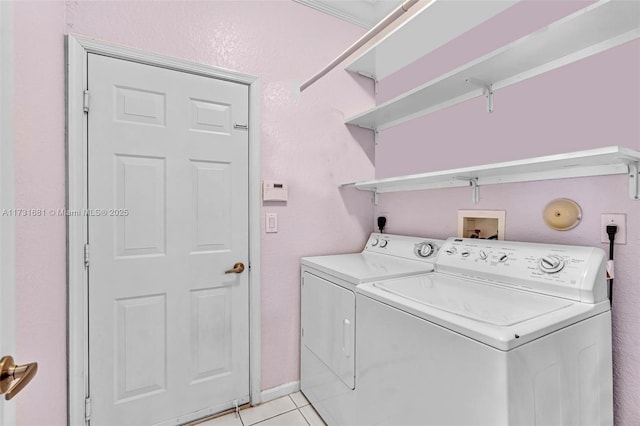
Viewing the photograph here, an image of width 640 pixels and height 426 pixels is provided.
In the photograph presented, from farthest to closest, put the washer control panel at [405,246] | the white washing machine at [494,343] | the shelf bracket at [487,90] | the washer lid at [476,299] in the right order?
the washer control panel at [405,246], the shelf bracket at [487,90], the washer lid at [476,299], the white washing machine at [494,343]

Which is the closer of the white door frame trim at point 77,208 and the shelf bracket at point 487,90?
the white door frame trim at point 77,208

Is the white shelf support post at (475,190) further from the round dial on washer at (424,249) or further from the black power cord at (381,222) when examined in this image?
the black power cord at (381,222)

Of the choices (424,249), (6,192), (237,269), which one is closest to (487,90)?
(424,249)

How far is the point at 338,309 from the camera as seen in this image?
Result: 1.61 metres

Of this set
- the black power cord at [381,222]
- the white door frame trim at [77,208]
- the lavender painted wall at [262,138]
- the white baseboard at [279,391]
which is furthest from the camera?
the black power cord at [381,222]

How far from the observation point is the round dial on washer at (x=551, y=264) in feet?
3.91

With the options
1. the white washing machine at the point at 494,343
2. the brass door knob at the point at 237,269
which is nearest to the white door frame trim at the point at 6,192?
the white washing machine at the point at 494,343

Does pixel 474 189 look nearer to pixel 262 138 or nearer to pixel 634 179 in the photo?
pixel 634 179

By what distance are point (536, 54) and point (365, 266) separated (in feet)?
4.38

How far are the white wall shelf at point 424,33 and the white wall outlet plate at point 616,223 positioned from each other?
1.20 metres

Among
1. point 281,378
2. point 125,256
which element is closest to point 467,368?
point 281,378

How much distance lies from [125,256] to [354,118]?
173 centimetres

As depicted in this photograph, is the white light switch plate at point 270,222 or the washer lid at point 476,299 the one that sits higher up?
the white light switch plate at point 270,222

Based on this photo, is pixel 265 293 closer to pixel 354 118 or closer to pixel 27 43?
→ pixel 354 118
